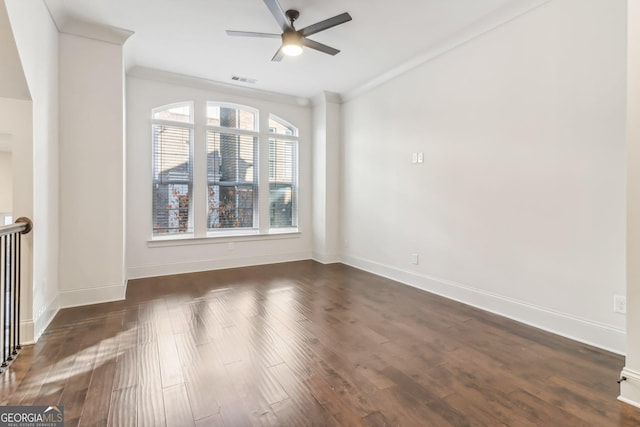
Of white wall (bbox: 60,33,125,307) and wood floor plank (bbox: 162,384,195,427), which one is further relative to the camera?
white wall (bbox: 60,33,125,307)

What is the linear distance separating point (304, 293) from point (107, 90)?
314 cm

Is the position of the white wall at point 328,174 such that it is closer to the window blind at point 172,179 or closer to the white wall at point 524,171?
the white wall at point 524,171

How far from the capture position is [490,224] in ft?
10.1

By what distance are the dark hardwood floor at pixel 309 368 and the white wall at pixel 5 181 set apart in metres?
1.12

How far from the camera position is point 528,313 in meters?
2.78

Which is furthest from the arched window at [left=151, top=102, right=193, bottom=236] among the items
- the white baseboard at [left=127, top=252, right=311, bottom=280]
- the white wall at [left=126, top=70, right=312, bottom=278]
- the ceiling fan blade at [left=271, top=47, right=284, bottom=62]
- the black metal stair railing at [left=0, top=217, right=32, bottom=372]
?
the black metal stair railing at [left=0, top=217, right=32, bottom=372]

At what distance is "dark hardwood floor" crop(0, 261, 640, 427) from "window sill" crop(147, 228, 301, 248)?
1.30 metres

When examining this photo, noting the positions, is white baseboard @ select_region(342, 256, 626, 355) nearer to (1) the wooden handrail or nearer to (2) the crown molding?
(2) the crown molding

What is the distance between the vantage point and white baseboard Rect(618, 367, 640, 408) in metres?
1.67

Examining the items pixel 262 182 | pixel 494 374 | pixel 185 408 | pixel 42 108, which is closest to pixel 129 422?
pixel 185 408

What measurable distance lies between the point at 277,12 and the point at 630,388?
355cm

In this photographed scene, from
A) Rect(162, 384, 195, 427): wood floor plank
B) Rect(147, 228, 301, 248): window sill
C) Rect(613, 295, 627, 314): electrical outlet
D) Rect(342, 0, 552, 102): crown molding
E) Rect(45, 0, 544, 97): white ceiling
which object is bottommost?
Rect(162, 384, 195, 427): wood floor plank

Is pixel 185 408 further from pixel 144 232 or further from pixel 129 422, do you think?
pixel 144 232

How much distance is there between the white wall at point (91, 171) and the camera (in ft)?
10.2
